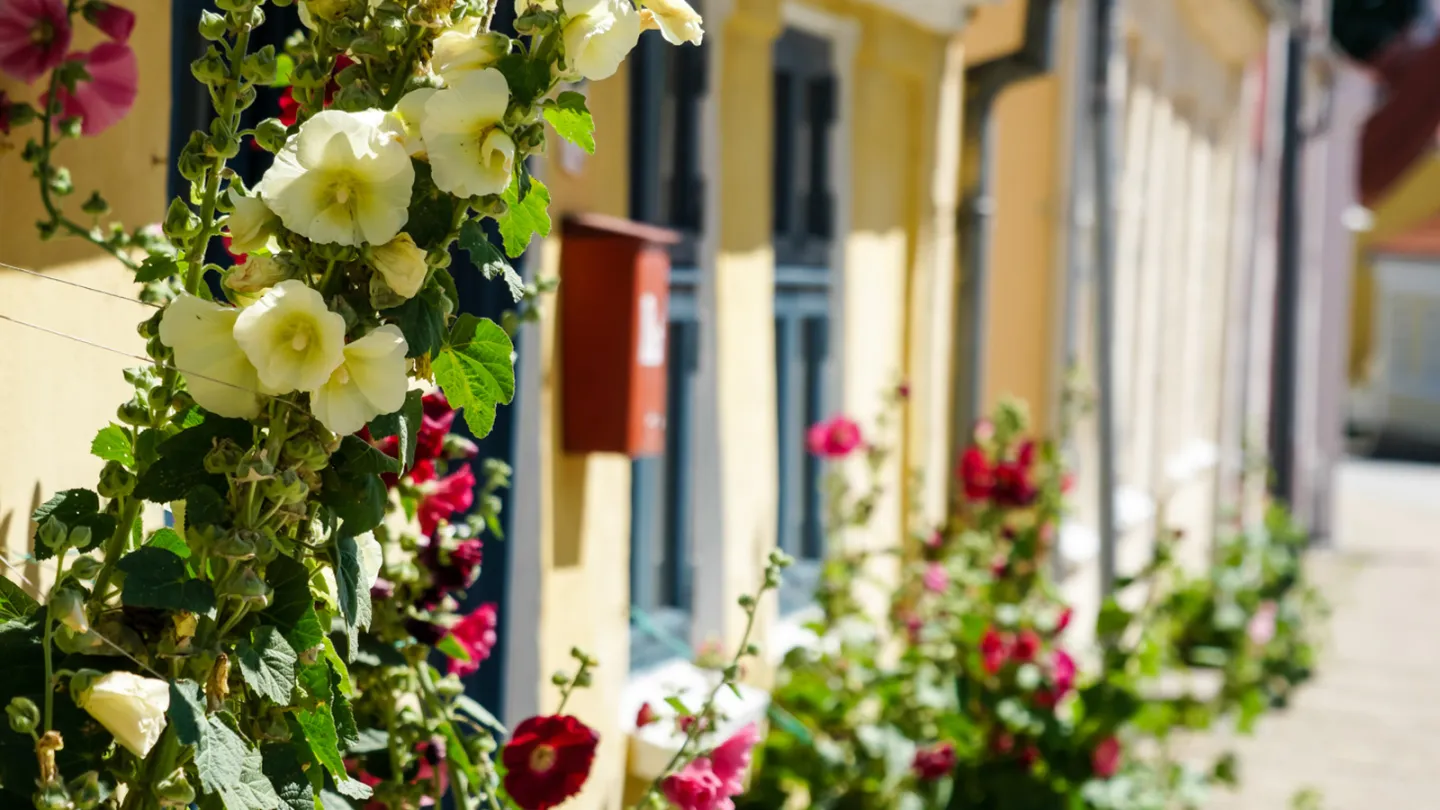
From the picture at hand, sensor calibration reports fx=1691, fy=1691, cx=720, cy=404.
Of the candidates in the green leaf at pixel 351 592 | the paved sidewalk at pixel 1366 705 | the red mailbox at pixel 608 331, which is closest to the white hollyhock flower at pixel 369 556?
the green leaf at pixel 351 592

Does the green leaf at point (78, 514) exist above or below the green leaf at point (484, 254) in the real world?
below

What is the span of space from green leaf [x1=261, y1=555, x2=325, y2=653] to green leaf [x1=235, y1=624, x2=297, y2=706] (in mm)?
13

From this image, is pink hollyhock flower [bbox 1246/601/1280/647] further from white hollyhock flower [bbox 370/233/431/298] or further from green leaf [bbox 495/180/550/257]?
white hollyhock flower [bbox 370/233/431/298]

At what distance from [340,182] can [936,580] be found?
3.36 metres

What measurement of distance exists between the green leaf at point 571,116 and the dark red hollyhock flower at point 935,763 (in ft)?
8.84

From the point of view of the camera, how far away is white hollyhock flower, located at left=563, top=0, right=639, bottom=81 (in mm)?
1289

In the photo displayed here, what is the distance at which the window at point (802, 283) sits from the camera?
4270 millimetres

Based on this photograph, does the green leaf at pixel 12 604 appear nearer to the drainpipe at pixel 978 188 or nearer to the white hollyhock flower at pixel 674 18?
the white hollyhock flower at pixel 674 18

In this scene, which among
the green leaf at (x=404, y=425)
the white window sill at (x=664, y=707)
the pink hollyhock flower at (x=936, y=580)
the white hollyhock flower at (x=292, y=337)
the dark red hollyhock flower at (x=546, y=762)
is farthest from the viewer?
the pink hollyhock flower at (x=936, y=580)

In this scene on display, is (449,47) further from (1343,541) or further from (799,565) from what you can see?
(1343,541)

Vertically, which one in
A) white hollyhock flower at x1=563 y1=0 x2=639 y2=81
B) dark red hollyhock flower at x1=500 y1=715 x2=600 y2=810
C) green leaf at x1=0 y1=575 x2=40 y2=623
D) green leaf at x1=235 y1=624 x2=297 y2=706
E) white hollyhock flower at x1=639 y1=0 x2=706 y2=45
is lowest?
dark red hollyhock flower at x1=500 y1=715 x2=600 y2=810

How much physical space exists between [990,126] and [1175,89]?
12.0ft

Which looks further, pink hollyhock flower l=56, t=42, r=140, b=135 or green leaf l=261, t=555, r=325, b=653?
pink hollyhock flower l=56, t=42, r=140, b=135

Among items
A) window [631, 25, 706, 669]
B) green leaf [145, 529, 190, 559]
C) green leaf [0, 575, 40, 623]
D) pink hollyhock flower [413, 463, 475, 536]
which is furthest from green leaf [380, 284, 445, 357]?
window [631, 25, 706, 669]
